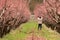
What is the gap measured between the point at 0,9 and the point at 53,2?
320 inches

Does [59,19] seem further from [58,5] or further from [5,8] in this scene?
[5,8]

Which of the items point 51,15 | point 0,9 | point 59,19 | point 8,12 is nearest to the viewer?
point 0,9

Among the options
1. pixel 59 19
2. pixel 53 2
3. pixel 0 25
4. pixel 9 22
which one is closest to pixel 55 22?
pixel 59 19

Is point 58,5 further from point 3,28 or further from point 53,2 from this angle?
point 3,28

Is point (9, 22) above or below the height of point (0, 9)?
below

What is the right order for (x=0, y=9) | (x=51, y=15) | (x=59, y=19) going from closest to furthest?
(x=0, y=9) < (x=59, y=19) < (x=51, y=15)

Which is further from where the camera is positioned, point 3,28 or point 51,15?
point 51,15

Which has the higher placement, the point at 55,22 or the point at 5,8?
the point at 5,8

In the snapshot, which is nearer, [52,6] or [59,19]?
[59,19]

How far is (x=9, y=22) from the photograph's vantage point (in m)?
19.4

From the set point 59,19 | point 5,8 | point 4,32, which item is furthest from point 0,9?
point 59,19

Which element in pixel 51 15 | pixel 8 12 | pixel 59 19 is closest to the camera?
pixel 8 12

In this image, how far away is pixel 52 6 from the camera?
24125mm

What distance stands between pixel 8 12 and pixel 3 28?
1.21 m
